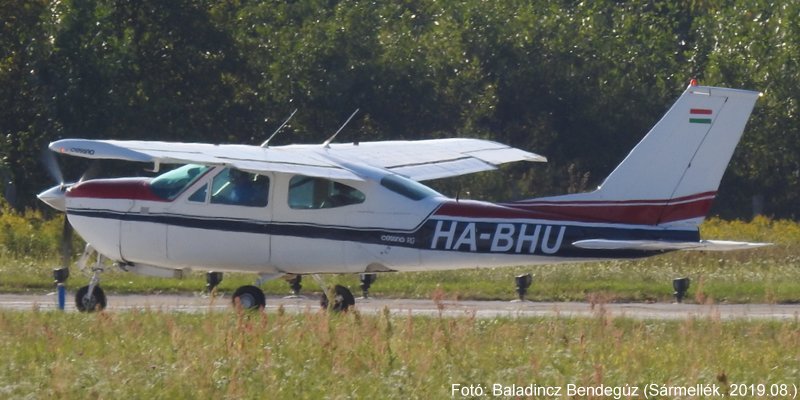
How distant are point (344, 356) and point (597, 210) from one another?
4.83 metres

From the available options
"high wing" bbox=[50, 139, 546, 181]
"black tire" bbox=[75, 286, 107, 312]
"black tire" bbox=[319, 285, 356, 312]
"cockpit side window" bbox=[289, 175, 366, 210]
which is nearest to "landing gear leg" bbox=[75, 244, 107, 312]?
"black tire" bbox=[75, 286, 107, 312]

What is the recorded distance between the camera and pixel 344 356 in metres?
9.62

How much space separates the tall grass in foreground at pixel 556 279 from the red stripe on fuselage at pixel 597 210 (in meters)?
2.17

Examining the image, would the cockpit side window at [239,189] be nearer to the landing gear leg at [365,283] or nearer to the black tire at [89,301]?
the black tire at [89,301]

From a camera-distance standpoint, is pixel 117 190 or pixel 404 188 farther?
pixel 117 190

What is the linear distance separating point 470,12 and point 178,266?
25.4 m

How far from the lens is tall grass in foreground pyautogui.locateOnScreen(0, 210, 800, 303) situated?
17.4 m

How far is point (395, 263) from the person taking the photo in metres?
13.8

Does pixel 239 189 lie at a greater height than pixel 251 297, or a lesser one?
greater

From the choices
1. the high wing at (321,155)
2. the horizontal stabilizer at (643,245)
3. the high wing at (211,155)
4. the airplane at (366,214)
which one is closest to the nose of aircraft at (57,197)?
the airplane at (366,214)

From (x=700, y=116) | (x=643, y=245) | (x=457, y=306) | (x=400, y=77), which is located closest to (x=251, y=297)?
(x=457, y=306)

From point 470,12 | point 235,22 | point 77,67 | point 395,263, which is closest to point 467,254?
point 395,263

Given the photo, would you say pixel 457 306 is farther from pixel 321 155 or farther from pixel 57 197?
pixel 57 197

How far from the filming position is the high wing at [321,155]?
41.6 feet
